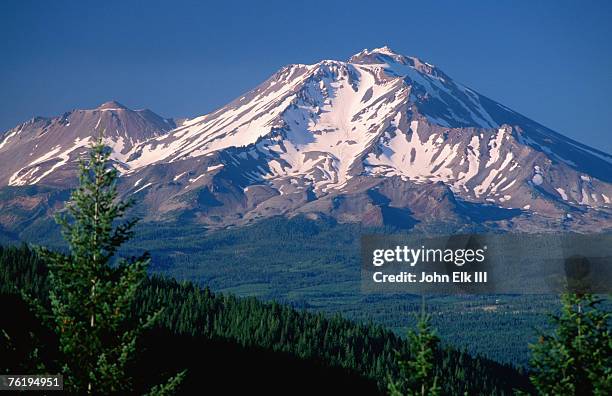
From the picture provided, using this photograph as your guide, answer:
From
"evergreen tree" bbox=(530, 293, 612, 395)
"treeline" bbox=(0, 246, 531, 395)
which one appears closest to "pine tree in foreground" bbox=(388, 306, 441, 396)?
"evergreen tree" bbox=(530, 293, 612, 395)

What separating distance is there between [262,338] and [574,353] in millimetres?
117828

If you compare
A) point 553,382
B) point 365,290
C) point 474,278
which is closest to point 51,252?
point 365,290

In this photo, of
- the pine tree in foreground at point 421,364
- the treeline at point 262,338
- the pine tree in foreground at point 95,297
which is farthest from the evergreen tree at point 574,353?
the treeline at point 262,338

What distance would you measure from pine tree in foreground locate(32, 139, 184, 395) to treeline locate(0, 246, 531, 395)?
98340 mm

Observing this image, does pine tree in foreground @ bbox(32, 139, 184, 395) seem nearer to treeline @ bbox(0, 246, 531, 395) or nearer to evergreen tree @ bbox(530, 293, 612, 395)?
evergreen tree @ bbox(530, 293, 612, 395)

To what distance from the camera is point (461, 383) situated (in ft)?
522

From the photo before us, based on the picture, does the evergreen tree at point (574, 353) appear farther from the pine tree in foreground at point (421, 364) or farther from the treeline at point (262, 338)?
the treeline at point (262, 338)

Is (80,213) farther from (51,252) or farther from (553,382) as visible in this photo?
(553,382)

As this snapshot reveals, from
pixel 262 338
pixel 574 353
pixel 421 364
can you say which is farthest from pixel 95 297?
pixel 262 338

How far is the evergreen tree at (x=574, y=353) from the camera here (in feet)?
124

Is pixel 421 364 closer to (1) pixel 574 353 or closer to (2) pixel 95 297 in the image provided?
(1) pixel 574 353

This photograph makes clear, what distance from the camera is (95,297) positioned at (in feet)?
109

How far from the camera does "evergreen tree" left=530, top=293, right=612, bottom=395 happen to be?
37750mm

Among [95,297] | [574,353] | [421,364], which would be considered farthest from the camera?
[574,353]
